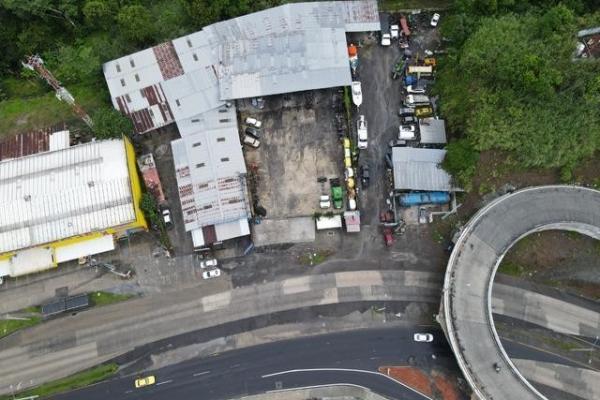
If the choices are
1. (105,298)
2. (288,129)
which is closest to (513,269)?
(288,129)

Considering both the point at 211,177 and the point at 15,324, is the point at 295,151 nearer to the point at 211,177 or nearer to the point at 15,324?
→ the point at 211,177

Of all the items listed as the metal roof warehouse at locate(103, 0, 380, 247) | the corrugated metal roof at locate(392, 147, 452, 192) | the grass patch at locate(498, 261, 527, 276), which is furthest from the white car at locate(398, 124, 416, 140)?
the grass patch at locate(498, 261, 527, 276)

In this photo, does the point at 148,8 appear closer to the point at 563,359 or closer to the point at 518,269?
the point at 518,269

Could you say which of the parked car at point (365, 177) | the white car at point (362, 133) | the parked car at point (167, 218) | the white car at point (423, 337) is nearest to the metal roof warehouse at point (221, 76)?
the parked car at point (167, 218)

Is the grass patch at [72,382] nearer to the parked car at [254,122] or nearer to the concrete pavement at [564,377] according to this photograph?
the parked car at [254,122]

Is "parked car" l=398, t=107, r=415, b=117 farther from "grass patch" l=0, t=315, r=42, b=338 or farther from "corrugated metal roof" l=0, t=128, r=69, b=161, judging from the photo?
"grass patch" l=0, t=315, r=42, b=338
